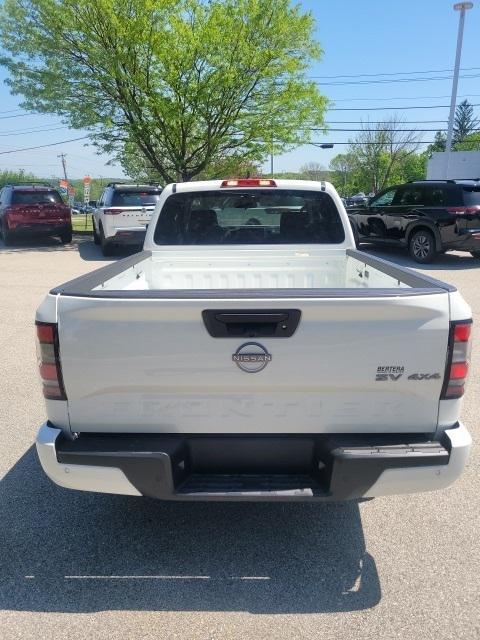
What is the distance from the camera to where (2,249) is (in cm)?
1716

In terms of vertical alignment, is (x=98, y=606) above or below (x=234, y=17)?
below

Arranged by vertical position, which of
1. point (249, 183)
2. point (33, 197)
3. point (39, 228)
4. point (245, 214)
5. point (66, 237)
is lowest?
point (66, 237)

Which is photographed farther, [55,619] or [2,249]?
[2,249]

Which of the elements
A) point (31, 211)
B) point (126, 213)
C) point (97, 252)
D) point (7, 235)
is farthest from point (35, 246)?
point (126, 213)

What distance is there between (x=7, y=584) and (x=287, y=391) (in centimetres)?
168

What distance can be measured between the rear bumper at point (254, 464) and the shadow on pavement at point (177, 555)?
1.75ft

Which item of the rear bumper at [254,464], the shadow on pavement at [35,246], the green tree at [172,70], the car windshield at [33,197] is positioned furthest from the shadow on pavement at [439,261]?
the rear bumper at [254,464]

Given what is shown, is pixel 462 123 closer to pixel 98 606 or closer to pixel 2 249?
pixel 2 249

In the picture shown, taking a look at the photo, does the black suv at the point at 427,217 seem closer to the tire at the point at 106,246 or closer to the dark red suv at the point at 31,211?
the tire at the point at 106,246

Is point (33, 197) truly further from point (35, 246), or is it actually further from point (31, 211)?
point (35, 246)

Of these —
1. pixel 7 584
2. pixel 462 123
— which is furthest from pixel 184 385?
pixel 462 123

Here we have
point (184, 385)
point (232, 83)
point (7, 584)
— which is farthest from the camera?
point (232, 83)

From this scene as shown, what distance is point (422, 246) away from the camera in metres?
13.4

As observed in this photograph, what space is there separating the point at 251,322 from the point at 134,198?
12956 millimetres
